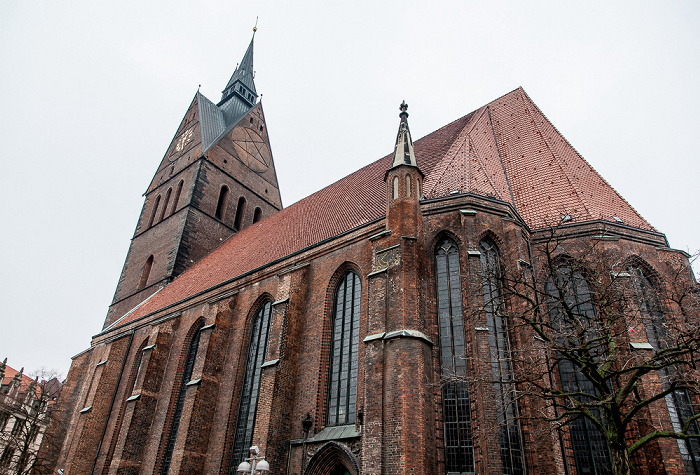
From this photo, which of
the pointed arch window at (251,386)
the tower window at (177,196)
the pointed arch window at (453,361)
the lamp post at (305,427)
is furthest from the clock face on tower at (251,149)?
the lamp post at (305,427)

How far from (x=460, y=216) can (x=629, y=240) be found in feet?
14.7

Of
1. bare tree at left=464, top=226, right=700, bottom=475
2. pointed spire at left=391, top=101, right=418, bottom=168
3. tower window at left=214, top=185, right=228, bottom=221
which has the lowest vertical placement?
bare tree at left=464, top=226, right=700, bottom=475

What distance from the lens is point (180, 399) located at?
17.9m

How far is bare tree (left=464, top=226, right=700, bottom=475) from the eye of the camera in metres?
8.40

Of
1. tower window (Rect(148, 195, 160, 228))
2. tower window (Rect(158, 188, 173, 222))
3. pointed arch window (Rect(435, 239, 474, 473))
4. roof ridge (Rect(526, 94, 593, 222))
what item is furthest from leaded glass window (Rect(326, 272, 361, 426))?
tower window (Rect(148, 195, 160, 228))

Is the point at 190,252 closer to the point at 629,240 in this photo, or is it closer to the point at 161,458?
the point at 161,458

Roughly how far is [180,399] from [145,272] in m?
11.4

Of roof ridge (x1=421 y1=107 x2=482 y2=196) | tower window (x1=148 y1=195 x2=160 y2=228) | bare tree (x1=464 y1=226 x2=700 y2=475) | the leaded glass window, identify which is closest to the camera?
bare tree (x1=464 y1=226 x2=700 y2=475)

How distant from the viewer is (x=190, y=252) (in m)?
25.9

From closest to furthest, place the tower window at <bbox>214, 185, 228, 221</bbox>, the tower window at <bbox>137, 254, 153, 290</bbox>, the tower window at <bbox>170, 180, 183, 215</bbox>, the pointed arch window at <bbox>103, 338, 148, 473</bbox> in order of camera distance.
A: the pointed arch window at <bbox>103, 338, 148, 473</bbox> → the tower window at <bbox>137, 254, 153, 290</bbox> → the tower window at <bbox>170, 180, 183, 215</bbox> → the tower window at <bbox>214, 185, 228, 221</bbox>

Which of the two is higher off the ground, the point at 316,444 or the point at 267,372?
the point at 267,372

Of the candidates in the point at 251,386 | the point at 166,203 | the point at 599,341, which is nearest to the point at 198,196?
the point at 166,203

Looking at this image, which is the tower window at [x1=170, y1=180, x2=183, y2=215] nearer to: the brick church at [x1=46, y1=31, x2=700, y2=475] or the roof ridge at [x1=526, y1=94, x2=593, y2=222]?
the brick church at [x1=46, y1=31, x2=700, y2=475]

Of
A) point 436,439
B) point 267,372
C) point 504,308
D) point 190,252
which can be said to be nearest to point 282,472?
point 267,372
